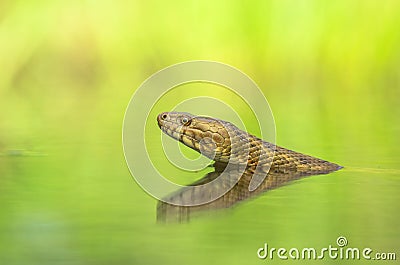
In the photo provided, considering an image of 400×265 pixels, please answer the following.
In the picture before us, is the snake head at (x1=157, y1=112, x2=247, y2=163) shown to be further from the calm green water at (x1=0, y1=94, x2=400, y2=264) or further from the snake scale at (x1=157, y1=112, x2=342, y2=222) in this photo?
the calm green water at (x1=0, y1=94, x2=400, y2=264)

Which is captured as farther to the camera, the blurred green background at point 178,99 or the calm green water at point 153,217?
the blurred green background at point 178,99

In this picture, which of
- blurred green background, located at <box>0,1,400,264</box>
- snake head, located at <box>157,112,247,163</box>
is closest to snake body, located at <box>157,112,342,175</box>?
snake head, located at <box>157,112,247,163</box>

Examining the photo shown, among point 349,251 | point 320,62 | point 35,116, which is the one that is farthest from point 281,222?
point 320,62

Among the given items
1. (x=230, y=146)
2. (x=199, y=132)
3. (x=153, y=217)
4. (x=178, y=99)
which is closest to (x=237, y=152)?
(x=230, y=146)

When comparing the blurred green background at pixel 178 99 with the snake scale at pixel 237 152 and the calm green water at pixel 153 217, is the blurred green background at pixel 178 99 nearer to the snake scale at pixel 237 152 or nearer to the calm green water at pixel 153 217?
the calm green water at pixel 153 217

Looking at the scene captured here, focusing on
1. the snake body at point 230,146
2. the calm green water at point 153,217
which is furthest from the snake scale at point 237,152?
the calm green water at point 153,217

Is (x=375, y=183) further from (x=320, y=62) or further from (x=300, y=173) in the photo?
(x=320, y=62)
